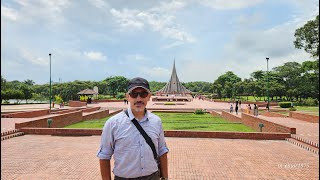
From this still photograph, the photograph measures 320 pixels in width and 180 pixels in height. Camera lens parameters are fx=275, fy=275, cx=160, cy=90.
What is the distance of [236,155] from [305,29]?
16147 millimetres

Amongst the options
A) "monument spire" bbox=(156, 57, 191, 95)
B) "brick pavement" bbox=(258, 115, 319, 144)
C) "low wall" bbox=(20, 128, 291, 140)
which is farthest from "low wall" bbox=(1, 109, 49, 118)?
"monument spire" bbox=(156, 57, 191, 95)

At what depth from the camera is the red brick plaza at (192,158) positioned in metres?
7.02

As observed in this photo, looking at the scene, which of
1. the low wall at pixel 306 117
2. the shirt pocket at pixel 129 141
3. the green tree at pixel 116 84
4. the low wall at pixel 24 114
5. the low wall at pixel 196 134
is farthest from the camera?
the green tree at pixel 116 84

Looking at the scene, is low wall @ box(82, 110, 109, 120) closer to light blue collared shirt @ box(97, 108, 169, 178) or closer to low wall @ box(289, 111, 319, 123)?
low wall @ box(289, 111, 319, 123)

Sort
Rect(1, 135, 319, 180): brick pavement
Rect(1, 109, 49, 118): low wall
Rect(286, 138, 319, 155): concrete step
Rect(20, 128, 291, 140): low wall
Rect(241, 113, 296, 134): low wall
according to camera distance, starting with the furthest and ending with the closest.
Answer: Rect(1, 109, 49, 118): low wall, Rect(241, 113, 296, 134): low wall, Rect(20, 128, 291, 140): low wall, Rect(286, 138, 319, 155): concrete step, Rect(1, 135, 319, 180): brick pavement

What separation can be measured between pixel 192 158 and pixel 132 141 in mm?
6281

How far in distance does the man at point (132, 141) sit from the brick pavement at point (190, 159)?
4204mm

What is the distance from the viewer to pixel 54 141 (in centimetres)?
1131

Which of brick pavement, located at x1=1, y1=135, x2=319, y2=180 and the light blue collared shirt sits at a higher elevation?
the light blue collared shirt

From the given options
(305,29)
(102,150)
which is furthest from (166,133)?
(305,29)

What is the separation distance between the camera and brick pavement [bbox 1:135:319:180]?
276 inches

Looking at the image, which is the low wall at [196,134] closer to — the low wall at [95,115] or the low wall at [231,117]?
the low wall at [231,117]

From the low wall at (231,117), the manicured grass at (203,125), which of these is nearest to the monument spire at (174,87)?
the low wall at (231,117)

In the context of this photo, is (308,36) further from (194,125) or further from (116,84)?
(116,84)
